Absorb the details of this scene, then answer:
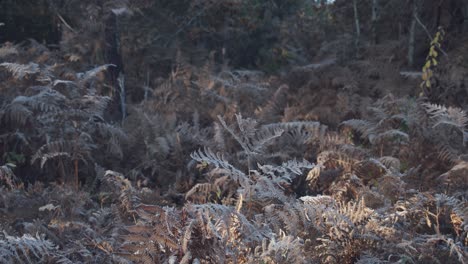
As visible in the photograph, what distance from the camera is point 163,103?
7691 millimetres

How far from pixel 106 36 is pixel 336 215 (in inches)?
203

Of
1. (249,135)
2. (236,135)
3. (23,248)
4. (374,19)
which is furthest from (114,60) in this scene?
(23,248)

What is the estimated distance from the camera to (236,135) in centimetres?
536

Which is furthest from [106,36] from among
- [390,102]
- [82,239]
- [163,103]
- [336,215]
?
[336,215]

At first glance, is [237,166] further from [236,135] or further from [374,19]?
[374,19]

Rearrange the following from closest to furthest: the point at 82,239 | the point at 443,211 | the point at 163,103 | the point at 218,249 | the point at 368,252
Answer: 1. the point at 218,249
2. the point at 368,252
3. the point at 82,239
4. the point at 443,211
5. the point at 163,103

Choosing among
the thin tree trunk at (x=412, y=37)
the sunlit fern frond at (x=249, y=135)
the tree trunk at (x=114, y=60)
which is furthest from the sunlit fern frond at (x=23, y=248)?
the thin tree trunk at (x=412, y=37)

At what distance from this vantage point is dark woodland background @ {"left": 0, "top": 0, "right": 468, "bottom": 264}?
3.67 meters

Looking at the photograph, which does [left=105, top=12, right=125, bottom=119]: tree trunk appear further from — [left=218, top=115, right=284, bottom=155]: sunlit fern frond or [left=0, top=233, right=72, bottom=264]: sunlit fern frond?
[left=0, top=233, right=72, bottom=264]: sunlit fern frond

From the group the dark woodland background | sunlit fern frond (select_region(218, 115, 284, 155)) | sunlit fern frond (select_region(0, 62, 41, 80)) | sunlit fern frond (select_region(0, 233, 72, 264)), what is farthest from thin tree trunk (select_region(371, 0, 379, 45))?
sunlit fern frond (select_region(0, 233, 72, 264))

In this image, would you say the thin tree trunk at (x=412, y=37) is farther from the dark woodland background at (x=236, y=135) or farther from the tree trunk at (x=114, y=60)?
the tree trunk at (x=114, y=60)

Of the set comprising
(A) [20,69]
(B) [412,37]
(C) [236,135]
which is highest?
(B) [412,37]

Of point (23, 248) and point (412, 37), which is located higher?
point (412, 37)

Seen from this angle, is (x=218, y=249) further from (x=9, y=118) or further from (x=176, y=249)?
(x=9, y=118)
